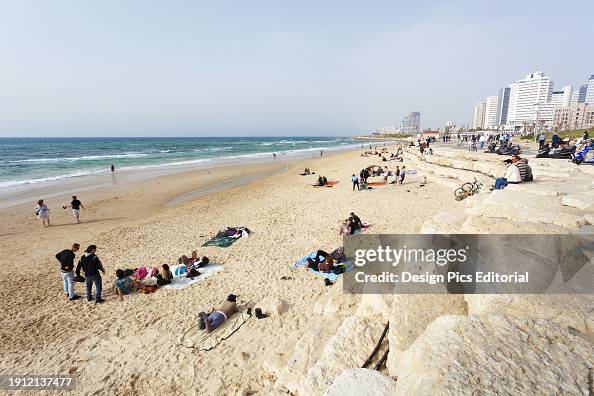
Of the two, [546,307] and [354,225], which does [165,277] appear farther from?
[546,307]

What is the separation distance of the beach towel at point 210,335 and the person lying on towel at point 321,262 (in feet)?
7.85

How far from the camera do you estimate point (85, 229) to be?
13.0 metres

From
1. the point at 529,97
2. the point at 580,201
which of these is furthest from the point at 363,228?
the point at 529,97

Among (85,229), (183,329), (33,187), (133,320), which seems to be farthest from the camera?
(33,187)

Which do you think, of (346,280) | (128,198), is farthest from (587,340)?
(128,198)

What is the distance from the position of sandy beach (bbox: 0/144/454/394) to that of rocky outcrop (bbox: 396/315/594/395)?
3.16 meters

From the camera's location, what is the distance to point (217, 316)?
235 inches

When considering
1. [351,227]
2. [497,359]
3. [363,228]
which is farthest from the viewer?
[363,228]

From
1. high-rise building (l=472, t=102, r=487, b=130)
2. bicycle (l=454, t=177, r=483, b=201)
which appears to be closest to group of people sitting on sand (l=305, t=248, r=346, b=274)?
bicycle (l=454, t=177, r=483, b=201)

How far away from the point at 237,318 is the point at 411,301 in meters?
3.83

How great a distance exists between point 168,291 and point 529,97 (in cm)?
15404

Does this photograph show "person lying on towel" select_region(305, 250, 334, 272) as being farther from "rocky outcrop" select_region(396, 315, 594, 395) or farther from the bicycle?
the bicycle

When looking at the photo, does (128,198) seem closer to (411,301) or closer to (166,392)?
(166,392)

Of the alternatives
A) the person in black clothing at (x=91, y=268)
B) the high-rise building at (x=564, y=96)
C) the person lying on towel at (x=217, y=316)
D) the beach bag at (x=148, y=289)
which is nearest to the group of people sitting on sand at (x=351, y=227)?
the person lying on towel at (x=217, y=316)
